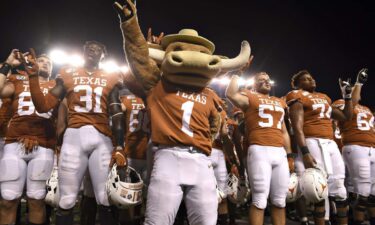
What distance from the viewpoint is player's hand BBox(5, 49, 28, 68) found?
367cm

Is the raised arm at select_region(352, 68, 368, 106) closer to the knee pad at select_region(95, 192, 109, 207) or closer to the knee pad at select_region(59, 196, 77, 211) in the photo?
the knee pad at select_region(95, 192, 109, 207)

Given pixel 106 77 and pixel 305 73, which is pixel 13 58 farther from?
pixel 305 73

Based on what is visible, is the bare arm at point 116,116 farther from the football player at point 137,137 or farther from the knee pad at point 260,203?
the knee pad at point 260,203

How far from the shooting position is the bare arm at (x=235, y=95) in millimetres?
3982

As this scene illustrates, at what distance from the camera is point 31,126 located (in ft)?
12.6

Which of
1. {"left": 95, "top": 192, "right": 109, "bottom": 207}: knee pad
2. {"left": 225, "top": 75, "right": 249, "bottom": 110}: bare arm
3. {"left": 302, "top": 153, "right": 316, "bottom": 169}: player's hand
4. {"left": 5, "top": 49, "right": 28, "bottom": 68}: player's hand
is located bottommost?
{"left": 95, "top": 192, "right": 109, "bottom": 207}: knee pad

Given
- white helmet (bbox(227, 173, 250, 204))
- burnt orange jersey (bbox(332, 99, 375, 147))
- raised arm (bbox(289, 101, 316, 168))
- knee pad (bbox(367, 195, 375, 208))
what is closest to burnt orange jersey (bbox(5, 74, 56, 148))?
white helmet (bbox(227, 173, 250, 204))

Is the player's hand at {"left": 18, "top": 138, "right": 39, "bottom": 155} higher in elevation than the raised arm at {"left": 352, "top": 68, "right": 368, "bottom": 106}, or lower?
lower

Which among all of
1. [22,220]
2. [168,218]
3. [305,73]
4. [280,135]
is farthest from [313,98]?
[22,220]

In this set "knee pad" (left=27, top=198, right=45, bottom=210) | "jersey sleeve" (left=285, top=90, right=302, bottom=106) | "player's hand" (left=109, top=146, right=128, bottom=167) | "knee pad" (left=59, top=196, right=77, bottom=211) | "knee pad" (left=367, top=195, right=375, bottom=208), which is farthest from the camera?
"knee pad" (left=367, top=195, right=375, bottom=208)

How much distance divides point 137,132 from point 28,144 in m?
1.35

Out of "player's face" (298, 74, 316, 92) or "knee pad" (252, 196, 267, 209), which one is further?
"player's face" (298, 74, 316, 92)

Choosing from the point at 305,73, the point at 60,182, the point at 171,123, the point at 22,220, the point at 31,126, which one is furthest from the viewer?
the point at 22,220

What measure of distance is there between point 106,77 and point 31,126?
1.10 meters
